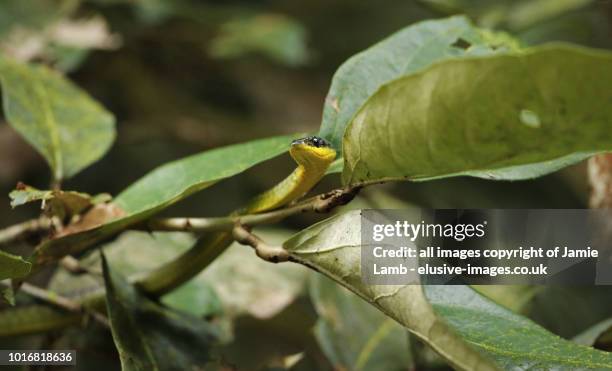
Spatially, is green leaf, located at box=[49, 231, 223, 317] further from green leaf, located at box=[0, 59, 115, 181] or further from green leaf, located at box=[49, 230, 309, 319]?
green leaf, located at box=[0, 59, 115, 181]

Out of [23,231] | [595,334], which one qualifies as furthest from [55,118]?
[595,334]

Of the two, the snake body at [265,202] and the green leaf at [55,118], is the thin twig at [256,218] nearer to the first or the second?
the snake body at [265,202]

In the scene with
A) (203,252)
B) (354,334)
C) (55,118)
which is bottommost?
(354,334)

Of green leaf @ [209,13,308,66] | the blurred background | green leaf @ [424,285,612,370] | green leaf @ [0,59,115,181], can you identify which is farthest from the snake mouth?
green leaf @ [209,13,308,66]

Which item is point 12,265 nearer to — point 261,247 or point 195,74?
point 261,247

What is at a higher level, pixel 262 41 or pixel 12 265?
pixel 262 41

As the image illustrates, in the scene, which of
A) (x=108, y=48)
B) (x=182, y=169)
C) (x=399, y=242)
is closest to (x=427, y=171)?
(x=399, y=242)

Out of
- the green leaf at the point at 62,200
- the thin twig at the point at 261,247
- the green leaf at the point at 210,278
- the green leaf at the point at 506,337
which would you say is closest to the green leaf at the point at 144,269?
the green leaf at the point at 210,278
